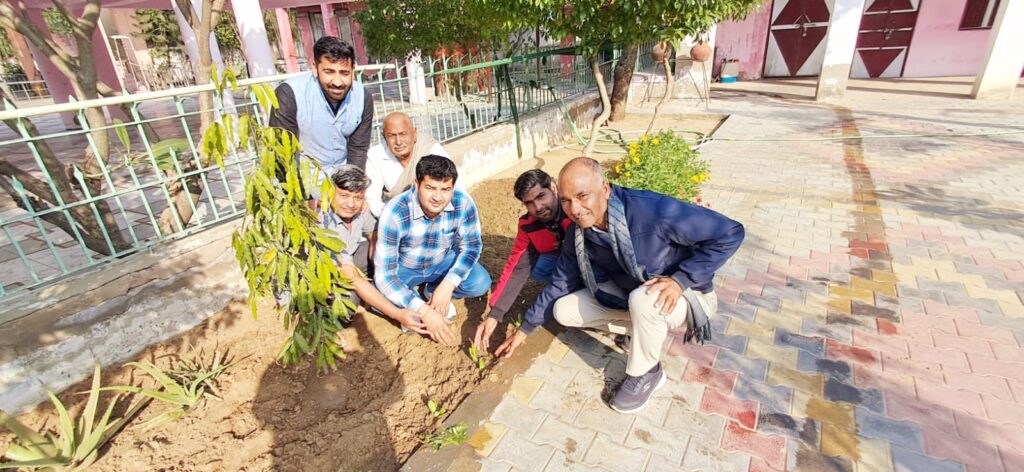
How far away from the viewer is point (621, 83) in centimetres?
967

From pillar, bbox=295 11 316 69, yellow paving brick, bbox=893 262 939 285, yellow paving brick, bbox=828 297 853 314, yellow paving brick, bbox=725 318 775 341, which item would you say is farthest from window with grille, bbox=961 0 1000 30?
pillar, bbox=295 11 316 69

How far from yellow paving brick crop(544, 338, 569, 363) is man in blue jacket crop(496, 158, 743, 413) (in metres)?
0.46

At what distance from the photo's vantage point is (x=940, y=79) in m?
12.6

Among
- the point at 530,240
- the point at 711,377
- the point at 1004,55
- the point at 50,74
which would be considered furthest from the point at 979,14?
the point at 50,74

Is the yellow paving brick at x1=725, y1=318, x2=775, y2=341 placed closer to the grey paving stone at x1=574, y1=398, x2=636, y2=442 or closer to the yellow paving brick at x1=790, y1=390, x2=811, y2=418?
the yellow paving brick at x1=790, y1=390, x2=811, y2=418

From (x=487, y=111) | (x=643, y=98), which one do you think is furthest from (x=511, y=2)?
(x=643, y=98)

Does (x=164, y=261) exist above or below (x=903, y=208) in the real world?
above

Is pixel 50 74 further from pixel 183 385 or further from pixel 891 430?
pixel 891 430

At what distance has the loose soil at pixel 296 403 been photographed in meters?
2.27

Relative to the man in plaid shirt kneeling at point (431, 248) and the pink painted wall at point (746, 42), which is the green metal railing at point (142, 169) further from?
the pink painted wall at point (746, 42)

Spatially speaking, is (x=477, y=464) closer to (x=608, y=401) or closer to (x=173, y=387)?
(x=608, y=401)

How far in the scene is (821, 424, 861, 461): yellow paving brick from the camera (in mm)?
2078

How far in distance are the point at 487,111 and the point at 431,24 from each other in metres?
3.35

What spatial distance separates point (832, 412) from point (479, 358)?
1791 millimetres
